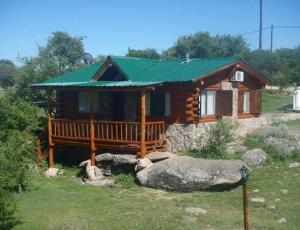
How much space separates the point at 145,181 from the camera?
16984 mm

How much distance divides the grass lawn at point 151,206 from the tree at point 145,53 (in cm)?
5067

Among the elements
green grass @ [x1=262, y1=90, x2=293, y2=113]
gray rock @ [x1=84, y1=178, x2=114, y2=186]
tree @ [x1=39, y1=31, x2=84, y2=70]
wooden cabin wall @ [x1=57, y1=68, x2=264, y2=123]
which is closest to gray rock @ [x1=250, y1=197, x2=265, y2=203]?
gray rock @ [x1=84, y1=178, x2=114, y2=186]

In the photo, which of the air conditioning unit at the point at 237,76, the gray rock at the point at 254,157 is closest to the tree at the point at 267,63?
the air conditioning unit at the point at 237,76

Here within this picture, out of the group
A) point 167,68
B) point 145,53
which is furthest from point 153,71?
point 145,53

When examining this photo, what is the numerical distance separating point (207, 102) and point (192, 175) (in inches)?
232

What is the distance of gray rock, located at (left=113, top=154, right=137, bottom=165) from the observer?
18.1 metres

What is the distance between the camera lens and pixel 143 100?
18.0m

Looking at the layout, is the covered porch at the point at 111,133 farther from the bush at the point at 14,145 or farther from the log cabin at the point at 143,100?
the bush at the point at 14,145

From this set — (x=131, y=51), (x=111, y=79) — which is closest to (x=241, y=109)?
(x=111, y=79)

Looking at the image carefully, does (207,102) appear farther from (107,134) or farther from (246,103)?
(107,134)

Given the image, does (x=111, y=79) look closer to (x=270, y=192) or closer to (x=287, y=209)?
(x=270, y=192)

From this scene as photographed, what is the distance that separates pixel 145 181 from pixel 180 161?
5.02 ft

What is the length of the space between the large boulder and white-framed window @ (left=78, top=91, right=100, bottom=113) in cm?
654

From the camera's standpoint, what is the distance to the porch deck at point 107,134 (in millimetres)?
18719
